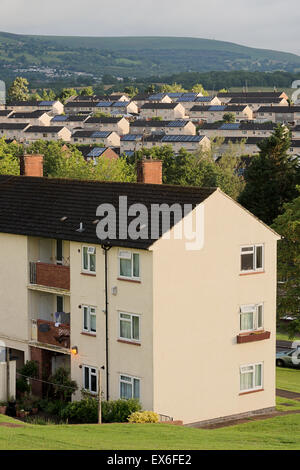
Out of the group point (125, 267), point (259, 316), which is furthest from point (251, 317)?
point (125, 267)

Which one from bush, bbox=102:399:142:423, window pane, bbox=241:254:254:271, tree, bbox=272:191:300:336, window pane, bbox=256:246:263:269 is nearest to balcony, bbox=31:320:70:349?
bush, bbox=102:399:142:423

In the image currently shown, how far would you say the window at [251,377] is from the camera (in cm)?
3806

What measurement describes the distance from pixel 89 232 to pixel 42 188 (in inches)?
231

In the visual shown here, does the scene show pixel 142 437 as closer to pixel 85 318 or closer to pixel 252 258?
pixel 85 318

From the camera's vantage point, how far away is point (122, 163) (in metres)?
112

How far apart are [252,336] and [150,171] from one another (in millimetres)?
8642

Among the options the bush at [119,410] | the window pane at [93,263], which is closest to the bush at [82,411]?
the bush at [119,410]

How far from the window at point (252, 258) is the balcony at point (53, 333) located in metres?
7.49

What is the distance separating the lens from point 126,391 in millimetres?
36562

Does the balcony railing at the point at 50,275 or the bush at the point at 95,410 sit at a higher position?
the balcony railing at the point at 50,275

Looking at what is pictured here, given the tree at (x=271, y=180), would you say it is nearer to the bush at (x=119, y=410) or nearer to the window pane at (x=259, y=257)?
the window pane at (x=259, y=257)

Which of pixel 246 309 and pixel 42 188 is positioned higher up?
pixel 42 188
